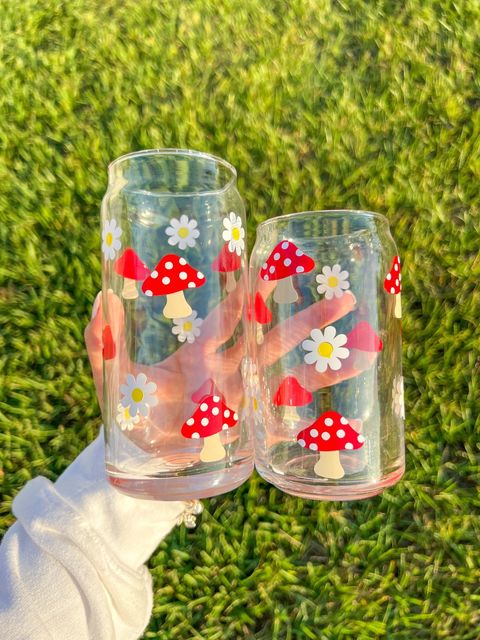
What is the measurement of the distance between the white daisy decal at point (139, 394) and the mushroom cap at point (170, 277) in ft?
0.44

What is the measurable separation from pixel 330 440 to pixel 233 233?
Answer: 35 cm

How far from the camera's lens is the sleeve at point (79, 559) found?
1.05m

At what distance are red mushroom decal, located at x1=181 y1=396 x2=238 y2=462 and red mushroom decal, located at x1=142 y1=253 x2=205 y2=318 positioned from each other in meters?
0.14

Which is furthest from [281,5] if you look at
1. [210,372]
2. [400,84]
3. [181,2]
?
[210,372]

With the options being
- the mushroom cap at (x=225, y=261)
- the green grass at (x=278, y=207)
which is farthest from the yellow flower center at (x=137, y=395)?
the green grass at (x=278, y=207)

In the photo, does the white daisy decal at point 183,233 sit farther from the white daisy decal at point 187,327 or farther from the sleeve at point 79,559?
the sleeve at point 79,559

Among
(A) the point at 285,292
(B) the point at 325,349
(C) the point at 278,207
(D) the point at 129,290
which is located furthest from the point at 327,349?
(C) the point at 278,207

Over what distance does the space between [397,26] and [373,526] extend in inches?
53.9

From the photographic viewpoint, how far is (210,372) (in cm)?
100

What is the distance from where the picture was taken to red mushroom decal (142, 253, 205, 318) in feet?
3.20

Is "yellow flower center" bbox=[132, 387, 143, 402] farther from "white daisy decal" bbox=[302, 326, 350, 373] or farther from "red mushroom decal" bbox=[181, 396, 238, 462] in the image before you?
"white daisy decal" bbox=[302, 326, 350, 373]

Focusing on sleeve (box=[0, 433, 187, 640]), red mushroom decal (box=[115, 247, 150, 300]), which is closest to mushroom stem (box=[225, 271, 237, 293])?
red mushroom decal (box=[115, 247, 150, 300])

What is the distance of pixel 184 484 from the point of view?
98 cm

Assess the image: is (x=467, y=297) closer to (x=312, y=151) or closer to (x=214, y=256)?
(x=312, y=151)
